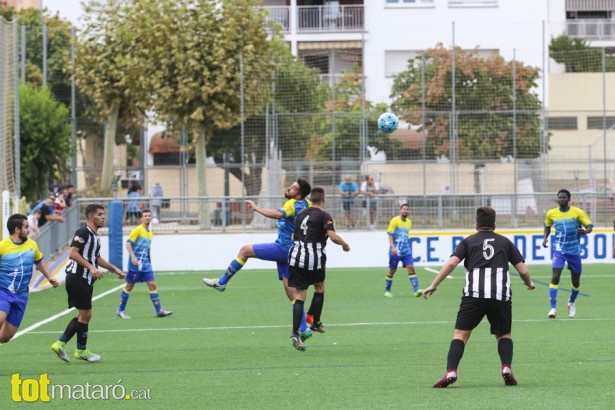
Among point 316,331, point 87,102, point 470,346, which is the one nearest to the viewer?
point 470,346

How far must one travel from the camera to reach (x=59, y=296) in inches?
955

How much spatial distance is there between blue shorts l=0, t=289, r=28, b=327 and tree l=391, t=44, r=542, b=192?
23.4 meters

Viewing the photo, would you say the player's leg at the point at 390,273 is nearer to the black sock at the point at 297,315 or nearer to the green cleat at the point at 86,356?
the black sock at the point at 297,315

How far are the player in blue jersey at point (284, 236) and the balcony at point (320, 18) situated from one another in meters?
36.9

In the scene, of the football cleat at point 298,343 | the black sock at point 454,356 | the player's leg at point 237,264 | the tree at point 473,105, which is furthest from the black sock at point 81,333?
the tree at point 473,105

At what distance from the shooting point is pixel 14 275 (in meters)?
12.7

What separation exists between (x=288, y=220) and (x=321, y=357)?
2.53 meters

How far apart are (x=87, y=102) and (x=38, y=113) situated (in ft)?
22.1

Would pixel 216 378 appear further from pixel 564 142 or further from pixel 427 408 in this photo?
pixel 564 142

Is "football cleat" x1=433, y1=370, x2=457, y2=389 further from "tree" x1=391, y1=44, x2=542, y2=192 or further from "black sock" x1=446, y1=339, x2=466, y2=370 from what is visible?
"tree" x1=391, y1=44, x2=542, y2=192

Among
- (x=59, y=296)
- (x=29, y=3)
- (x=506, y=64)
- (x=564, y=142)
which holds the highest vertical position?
(x=29, y=3)

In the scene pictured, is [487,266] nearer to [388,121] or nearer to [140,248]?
[140,248]

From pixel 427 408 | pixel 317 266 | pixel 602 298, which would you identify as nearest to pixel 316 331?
pixel 317 266

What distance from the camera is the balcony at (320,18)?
52312 mm
